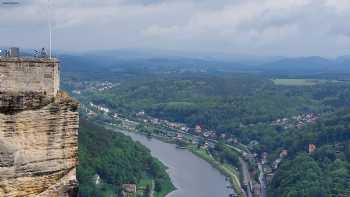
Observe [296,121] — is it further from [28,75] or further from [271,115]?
[28,75]

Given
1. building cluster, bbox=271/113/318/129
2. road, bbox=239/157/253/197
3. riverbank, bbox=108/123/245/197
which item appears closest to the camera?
road, bbox=239/157/253/197

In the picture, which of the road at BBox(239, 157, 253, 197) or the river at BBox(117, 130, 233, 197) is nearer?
Result: the river at BBox(117, 130, 233, 197)

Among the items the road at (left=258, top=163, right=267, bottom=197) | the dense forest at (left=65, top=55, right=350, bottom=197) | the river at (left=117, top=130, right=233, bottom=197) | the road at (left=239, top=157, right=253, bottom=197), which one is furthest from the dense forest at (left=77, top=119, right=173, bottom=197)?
the dense forest at (left=65, top=55, right=350, bottom=197)

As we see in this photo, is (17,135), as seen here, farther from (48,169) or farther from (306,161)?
(306,161)

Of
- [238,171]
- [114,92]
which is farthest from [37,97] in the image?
[114,92]

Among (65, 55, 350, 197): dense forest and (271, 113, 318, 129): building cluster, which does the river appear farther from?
(271, 113, 318, 129): building cluster

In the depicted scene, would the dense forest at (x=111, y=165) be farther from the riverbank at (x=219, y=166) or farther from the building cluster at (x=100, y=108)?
the building cluster at (x=100, y=108)
